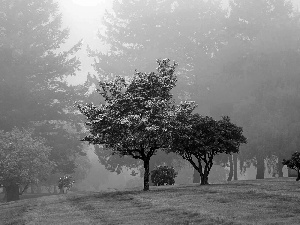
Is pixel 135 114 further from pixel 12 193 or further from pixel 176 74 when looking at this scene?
pixel 176 74

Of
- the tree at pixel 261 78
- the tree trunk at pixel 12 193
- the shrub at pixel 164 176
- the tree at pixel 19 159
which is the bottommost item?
the tree trunk at pixel 12 193

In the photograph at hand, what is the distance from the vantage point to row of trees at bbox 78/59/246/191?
32.2 meters

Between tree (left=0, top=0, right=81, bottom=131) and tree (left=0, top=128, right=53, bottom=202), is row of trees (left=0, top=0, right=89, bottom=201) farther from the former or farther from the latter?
tree (left=0, top=128, right=53, bottom=202)

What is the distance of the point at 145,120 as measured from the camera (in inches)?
1235

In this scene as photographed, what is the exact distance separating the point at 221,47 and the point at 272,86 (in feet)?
34.6

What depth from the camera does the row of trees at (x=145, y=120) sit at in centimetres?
3225

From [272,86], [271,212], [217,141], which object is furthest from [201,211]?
[272,86]

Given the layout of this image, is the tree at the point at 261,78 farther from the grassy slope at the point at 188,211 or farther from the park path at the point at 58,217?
the park path at the point at 58,217

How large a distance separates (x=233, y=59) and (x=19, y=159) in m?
29.9

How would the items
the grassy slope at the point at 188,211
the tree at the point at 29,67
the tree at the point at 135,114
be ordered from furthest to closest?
the tree at the point at 29,67 → the tree at the point at 135,114 → the grassy slope at the point at 188,211

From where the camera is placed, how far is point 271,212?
18.2 meters

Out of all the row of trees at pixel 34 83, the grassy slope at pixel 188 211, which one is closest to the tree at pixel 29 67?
the row of trees at pixel 34 83

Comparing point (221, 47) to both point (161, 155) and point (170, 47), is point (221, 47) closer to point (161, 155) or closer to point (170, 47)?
point (170, 47)

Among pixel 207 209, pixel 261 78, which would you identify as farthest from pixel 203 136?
pixel 261 78
